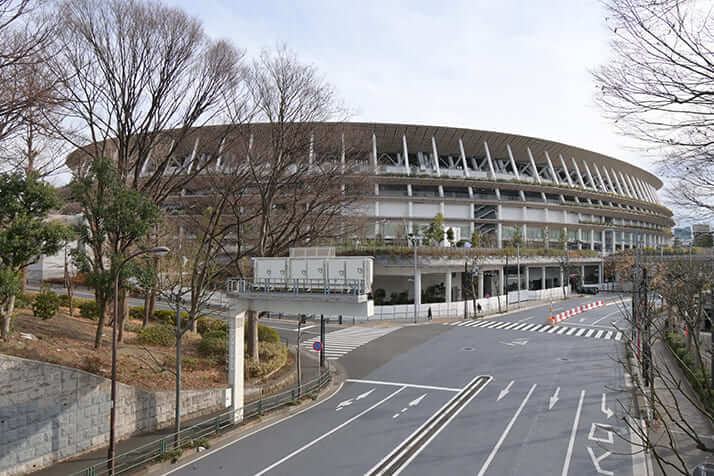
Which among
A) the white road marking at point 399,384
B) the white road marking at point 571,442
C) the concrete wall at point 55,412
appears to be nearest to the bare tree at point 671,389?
the white road marking at point 571,442

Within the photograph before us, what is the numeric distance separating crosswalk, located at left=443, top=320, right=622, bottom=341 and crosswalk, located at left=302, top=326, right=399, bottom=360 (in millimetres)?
7224

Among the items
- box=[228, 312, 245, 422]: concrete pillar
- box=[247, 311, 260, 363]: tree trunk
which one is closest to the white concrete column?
box=[247, 311, 260, 363]: tree trunk

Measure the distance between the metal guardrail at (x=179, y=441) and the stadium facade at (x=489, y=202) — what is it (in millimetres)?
25945

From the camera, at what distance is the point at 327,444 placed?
1301cm

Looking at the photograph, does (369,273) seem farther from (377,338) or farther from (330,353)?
(377,338)

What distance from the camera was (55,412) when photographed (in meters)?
12.1

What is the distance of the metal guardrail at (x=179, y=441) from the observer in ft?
37.7

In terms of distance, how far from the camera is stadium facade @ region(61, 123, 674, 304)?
175ft

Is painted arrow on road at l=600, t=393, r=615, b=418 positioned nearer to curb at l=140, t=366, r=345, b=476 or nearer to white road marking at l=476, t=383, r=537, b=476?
white road marking at l=476, t=383, r=537, b=476

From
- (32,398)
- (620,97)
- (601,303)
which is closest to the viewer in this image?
(620,97)

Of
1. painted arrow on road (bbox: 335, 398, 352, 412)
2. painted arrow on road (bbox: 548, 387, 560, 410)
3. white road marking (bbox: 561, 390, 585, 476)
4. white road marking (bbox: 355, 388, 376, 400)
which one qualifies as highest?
white road marking (bbox: 561, 390, 585, 476)

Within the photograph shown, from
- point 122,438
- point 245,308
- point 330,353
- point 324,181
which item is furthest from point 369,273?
point 330,353

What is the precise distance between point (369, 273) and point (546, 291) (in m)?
49.7

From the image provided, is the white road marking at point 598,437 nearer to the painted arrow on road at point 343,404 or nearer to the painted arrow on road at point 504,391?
the painted arrow on road at point 504,391
